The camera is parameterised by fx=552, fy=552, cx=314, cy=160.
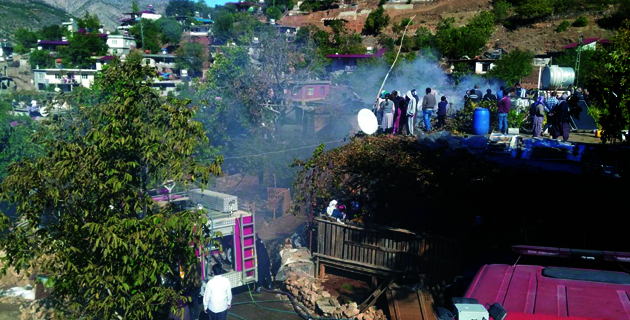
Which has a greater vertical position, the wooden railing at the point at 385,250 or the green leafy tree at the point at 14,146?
the wooden railing at the point at 385,250

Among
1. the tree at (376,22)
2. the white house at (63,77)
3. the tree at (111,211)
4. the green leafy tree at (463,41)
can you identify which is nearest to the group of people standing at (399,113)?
the tree at (111,211)

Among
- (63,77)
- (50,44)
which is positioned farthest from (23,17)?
(63,77)

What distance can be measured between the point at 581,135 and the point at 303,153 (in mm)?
8496

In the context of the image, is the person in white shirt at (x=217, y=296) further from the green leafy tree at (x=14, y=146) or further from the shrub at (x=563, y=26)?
the shrub at (x=563, y=26)

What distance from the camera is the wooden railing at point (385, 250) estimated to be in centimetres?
893

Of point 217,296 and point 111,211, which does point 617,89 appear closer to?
point 217,296

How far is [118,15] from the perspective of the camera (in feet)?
572

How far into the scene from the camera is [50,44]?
73938mm

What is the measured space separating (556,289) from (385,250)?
558 centimetres

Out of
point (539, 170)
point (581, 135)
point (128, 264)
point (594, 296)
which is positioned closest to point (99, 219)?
point (128, 264)

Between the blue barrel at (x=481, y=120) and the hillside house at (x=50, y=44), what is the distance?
70399 millimetres

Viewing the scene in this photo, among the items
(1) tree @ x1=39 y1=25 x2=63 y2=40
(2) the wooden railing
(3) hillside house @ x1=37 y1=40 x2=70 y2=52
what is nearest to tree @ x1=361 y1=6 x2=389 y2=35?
(3) hillside house @ x1=37 y1=40 x2=70 y2=52

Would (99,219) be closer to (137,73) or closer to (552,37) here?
(137,73)

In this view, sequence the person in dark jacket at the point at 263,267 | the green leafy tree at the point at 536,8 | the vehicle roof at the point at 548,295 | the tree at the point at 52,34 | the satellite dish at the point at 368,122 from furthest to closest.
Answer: the tree at the point at 52,34
the green leafy tree at the point at 536,8
the satellite dish at the point at 368,122
the person in dark jacket at the point at 263,267
the vehicle roof at the point at 548,295
